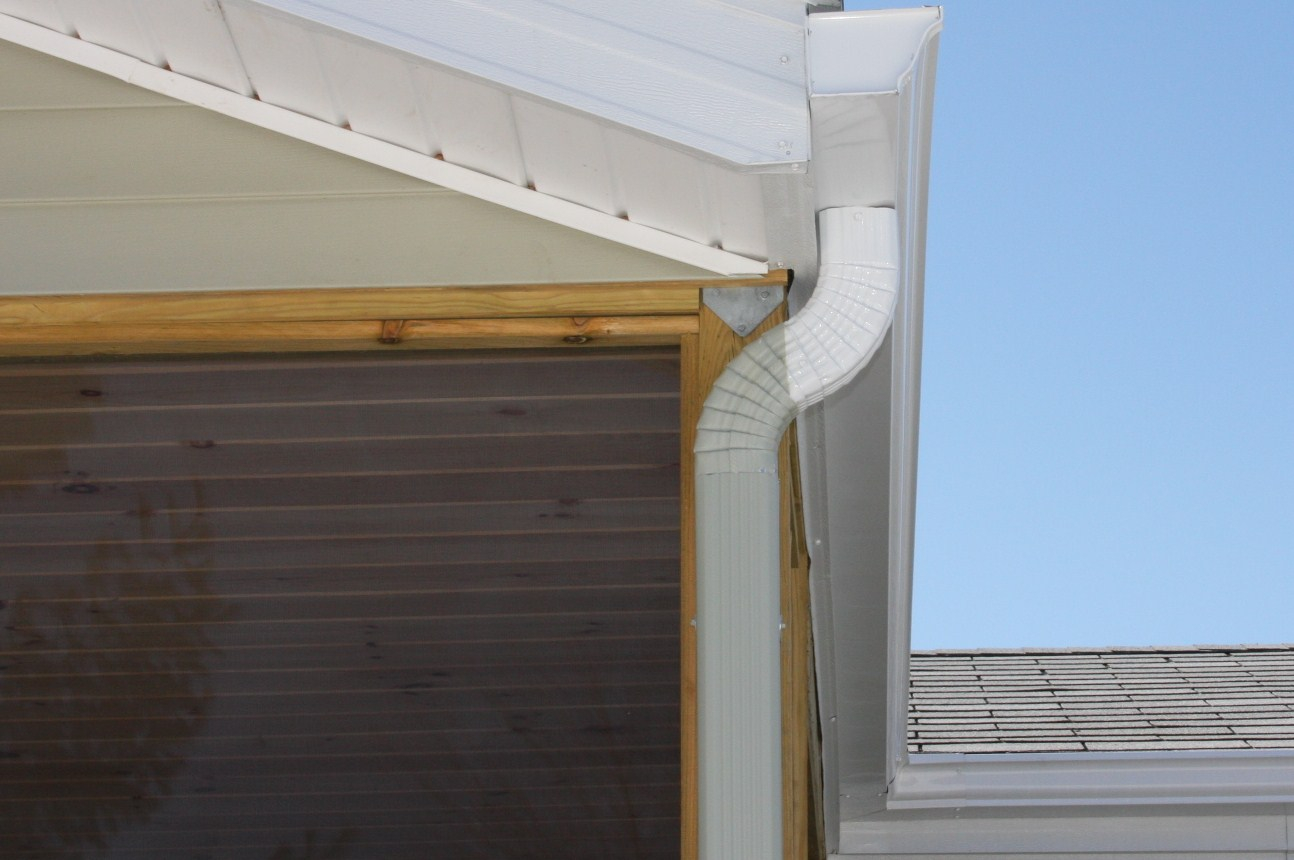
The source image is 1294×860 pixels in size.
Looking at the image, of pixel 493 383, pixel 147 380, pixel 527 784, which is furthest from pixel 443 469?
pixel 527 784

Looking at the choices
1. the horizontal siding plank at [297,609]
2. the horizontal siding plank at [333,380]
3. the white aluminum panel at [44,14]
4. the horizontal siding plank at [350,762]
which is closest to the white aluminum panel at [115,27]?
the white aluminum panel at [44,14]

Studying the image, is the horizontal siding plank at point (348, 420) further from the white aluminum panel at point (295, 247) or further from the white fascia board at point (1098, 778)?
the white fascia board at point (1098, 778)

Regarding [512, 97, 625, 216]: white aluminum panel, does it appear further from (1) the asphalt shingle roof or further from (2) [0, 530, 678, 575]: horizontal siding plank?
(1) the asphalt shingle roof

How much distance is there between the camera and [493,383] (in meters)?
2.50

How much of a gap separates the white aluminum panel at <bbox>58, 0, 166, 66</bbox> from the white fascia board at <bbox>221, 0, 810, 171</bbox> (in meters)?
0.31

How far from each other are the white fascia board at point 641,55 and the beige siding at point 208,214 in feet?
0.98

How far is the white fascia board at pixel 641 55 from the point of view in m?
1.81

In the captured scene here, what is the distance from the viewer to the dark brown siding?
260cm

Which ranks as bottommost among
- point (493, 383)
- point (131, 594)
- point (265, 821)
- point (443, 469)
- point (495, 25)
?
point (265, 821)

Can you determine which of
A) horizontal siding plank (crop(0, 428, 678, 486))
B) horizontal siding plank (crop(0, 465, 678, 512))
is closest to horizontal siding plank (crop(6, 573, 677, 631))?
horizontal siding plank (crop(0, 465, 678, 512))

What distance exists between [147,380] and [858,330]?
1334mm

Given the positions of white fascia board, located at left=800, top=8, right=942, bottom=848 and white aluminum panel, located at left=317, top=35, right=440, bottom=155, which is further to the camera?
white aluminum panel, located at left=317, top=35, right=440, bottom=155

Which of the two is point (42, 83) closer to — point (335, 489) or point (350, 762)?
point (335, 489)

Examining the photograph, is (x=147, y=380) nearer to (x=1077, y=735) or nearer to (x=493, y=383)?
(x=493, y=383)
